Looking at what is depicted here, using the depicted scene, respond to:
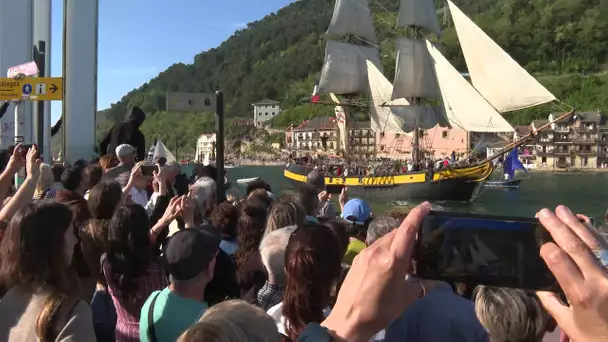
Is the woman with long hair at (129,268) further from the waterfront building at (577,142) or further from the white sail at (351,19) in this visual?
the waterfront building at (577,142)

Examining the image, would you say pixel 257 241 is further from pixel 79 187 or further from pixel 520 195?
pixel 520 195

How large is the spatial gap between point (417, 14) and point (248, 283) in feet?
156

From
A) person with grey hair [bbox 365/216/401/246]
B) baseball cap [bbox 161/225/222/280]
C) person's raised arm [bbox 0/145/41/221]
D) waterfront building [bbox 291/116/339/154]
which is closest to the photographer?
baseball cap [bbox 161/225/222/280]

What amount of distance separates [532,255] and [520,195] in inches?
1925

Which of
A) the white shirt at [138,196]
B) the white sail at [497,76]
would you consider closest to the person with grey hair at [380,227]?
the white shirt at [138,196]

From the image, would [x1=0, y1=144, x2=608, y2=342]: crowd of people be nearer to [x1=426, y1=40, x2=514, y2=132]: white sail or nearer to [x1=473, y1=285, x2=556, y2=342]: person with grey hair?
[x1=473, y1=285, x2=556, y2=342]: person with grey hair

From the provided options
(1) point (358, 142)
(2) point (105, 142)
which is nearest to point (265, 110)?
(1) point (358, 142)

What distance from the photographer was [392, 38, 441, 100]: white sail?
146 feet

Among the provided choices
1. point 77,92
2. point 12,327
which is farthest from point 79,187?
point 77,92

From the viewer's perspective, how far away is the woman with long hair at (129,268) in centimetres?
286

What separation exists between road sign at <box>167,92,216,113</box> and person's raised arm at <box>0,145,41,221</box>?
2599mm

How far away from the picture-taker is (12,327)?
7.02ft

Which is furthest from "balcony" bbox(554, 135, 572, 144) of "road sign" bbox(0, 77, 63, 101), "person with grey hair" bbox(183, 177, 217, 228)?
"person with grey hair" bbox(183, 177, 217, 228)

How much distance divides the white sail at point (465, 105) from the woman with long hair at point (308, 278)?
3345 cm
